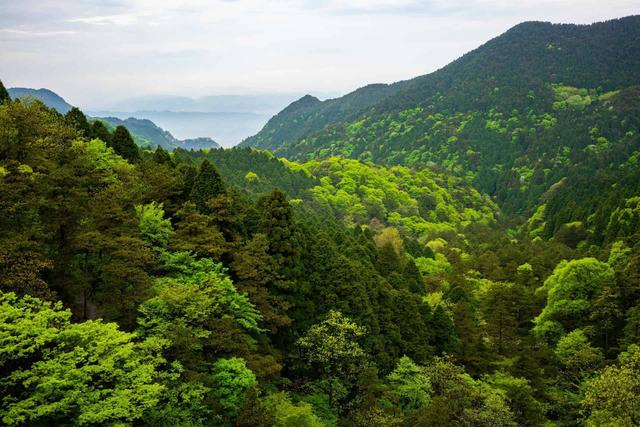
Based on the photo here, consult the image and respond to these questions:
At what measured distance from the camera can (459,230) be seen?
150m

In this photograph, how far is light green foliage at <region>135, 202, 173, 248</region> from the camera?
31781 millimetres

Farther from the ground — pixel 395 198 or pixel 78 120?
pixel 78 120

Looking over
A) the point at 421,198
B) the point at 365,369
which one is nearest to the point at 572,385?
the point at 365,369

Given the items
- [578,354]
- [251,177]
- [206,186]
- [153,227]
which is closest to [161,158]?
[206,186]

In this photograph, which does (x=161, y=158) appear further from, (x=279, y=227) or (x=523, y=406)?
(x=523, y=406)

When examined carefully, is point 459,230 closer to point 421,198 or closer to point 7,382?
point 421,198

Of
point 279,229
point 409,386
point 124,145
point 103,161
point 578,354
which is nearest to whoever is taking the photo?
point 409,386

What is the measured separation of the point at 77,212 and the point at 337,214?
116016mm

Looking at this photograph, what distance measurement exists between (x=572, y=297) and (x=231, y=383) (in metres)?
39.6

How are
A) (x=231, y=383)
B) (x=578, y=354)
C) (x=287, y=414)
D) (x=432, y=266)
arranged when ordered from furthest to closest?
1. (x=432, y=266)
2. (x=578, y=354)
3. (x=287, y=414)
4. (x=231, y=383)

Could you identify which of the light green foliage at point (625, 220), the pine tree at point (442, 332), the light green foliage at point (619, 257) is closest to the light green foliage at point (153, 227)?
the pine tree at point (442, 332)

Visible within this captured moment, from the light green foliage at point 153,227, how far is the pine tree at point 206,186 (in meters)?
6.05

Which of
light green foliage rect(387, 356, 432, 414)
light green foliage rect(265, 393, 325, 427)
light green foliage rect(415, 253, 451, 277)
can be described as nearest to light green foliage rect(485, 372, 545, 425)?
light green foliage rect(387, 356, 432, 414)

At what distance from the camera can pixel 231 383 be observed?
24.7 metres
